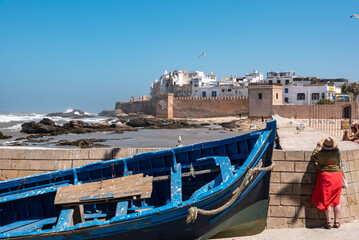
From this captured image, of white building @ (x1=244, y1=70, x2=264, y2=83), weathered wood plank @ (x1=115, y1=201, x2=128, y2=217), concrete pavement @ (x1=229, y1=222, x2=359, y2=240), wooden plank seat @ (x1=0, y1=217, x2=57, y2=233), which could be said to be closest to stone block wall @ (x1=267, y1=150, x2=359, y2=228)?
concrete pavement @ (x1=229, y1=222, x2=359, y2=240)

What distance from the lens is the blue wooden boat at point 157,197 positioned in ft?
17.7

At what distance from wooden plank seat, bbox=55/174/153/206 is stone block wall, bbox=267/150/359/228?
216 centimetres

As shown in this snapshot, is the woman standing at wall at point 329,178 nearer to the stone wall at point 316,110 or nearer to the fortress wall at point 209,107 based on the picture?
the stone wall at point 316,110

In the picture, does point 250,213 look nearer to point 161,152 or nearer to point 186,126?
point 161,152

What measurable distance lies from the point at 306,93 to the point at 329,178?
1587 inches

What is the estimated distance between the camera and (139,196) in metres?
6.04

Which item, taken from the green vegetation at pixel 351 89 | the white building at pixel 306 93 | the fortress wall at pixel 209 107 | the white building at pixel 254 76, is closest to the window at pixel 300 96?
the white building at pixel 306 93

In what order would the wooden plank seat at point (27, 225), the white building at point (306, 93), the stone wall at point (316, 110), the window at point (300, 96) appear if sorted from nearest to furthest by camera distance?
the wooden plank seat at point (27, 225) → the stone wall at point (316, 110) → the white building at point (306, 93) → the window at point (300, 96)

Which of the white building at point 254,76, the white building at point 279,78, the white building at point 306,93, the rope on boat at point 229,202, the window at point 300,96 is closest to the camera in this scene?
the rope on boat at point 229,202

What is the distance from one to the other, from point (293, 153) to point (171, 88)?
206 ft

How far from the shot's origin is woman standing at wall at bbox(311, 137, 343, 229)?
228 inches

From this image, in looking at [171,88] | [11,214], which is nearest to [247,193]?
[11,214]

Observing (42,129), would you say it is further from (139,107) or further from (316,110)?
(139,107)

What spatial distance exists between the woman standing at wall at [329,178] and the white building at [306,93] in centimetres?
3857
